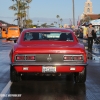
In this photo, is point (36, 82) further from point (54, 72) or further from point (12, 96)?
point (12, 96)

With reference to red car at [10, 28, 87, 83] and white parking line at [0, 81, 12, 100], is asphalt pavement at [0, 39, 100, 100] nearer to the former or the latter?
white parking line at [0, 81, 12, 100]

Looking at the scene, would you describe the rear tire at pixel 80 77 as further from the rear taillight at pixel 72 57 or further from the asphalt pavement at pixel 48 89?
the rear taillight at pixel 72 57

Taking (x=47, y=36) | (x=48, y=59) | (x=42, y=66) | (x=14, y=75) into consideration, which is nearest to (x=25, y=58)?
(x=42, y=66)

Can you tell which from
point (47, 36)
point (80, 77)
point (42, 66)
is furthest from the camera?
point (47, 36)

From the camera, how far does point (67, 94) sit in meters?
8.09

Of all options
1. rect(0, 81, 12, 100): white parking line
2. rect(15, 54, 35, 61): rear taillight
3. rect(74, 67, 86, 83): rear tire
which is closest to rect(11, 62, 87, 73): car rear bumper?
rect(15, 54, 35, 61): rear taillight

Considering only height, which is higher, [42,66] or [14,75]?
[42,66]

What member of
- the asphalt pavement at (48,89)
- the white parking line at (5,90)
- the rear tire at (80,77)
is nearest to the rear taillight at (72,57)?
the rear tire at (80,77)

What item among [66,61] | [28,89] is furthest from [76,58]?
[28,89]

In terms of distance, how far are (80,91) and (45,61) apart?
117 centimetres

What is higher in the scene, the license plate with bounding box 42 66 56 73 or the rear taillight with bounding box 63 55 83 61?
the rear taillight with bounding box 63 55 83 61

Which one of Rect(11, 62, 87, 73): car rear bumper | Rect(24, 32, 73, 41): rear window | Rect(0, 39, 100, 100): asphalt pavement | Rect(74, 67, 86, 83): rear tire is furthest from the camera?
Rect(24, 32, 73, 41): rear window

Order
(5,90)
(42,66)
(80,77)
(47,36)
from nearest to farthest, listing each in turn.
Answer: (5,90)
(42,66)
(80,77)
(47,36)

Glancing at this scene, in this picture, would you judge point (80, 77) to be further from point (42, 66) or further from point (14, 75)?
point (14, 75)
